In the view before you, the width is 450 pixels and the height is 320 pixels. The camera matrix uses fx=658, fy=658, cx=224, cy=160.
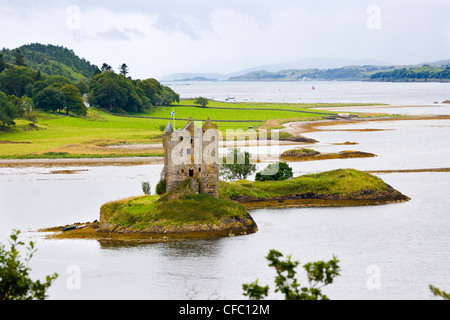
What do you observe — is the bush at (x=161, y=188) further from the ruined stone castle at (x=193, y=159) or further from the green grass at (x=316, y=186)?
the green grass at (x=316, y=186)

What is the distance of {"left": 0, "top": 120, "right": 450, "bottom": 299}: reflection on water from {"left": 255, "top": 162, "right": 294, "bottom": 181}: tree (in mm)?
9237

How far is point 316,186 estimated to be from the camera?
7012cm

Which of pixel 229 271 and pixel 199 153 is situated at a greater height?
pixel 199 153

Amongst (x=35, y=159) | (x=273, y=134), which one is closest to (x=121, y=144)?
(x=35, y=159)

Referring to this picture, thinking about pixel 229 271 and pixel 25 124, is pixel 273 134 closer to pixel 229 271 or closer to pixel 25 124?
pixel 25 124

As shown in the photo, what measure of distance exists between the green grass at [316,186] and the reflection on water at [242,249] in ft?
11.3

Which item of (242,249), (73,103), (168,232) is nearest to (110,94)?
(73,103)

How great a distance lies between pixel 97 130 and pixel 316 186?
8222 cm

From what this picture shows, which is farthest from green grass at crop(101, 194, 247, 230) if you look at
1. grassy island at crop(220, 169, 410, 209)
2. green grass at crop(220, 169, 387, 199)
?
green grass at crop(220, 169, 387, 199)

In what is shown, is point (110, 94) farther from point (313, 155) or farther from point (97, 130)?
point (313, 155)

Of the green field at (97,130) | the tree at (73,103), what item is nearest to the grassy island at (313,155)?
the green field at (97,130)

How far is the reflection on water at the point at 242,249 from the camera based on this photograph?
42.3 m
